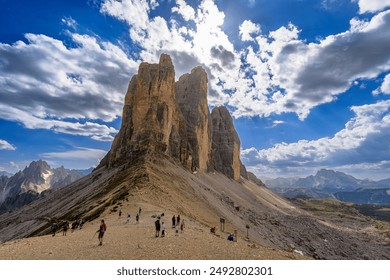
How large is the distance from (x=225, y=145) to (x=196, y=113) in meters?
31.8


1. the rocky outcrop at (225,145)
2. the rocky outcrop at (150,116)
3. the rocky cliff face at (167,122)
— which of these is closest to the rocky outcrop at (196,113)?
the rocky cliff face at (167,122)

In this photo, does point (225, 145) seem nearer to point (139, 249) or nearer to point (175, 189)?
point (175, 189)

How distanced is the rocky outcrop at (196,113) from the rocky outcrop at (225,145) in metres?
11.6

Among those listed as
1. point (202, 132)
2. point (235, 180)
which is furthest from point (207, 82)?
point (235, 180)

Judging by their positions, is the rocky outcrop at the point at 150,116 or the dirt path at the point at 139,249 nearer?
the dirt path at the point at 139,249

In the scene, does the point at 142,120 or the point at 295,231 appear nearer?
the point at 295,231

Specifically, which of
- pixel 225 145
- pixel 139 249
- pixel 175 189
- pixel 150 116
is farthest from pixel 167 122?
pixel 139 249

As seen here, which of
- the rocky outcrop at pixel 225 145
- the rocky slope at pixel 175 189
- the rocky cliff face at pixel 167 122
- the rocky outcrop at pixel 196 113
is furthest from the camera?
the rocky outcrop at pixel 225 145

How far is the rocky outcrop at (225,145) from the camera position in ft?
472

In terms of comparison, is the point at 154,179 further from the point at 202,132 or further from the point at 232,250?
the point at 202,132

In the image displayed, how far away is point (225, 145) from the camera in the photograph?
495 ft

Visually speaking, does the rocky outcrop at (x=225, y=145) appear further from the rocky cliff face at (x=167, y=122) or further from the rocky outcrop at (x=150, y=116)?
the rocky outcrop at (x=150, y=116)

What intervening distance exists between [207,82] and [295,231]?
9064cm

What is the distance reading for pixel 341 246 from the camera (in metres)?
63.9
